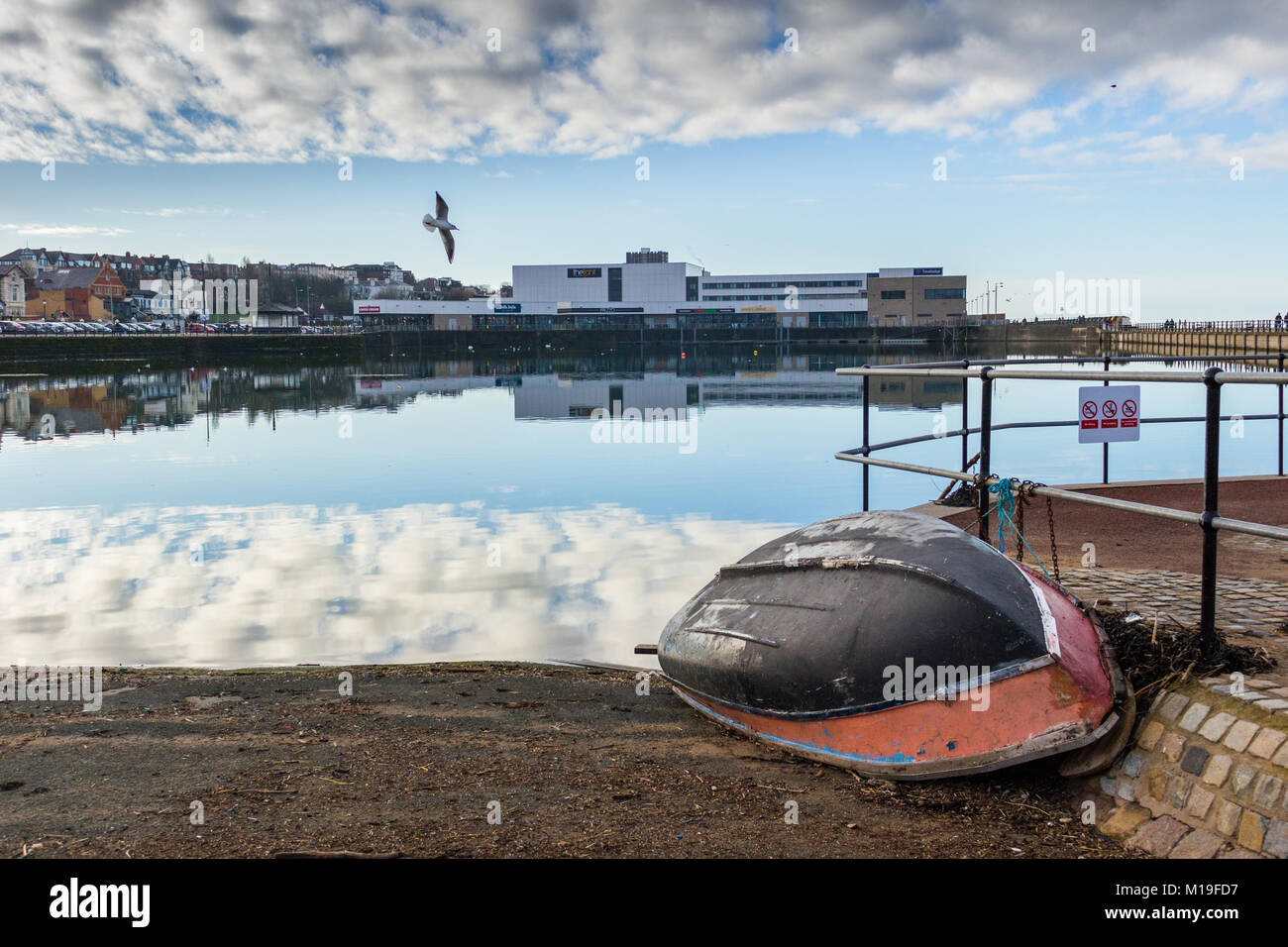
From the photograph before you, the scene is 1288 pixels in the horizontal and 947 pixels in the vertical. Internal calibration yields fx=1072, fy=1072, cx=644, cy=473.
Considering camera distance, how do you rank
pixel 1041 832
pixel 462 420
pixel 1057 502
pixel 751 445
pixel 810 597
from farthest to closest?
1. pixel 462 420
2. pixel 751 445
3. pixel 1057 502
4. pixel 810 597
5. pixel 1041 832

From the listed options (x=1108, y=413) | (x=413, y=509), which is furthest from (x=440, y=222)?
(x=1108, y=413)

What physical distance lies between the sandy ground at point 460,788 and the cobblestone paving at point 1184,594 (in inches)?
79.2

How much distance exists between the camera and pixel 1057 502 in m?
11.6

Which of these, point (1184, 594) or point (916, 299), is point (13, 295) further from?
point (1184, 594)

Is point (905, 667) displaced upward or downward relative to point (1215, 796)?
upward

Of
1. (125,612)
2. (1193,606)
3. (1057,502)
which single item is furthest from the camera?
(1057,502)

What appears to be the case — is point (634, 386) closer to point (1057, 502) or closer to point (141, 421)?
point (141, 421)

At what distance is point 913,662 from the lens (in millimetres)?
4996

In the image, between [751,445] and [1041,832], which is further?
[751,445]

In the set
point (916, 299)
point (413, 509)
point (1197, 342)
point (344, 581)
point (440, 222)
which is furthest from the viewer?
point (916, 299)

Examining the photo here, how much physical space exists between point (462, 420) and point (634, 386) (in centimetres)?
2189

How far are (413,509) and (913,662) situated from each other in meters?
13.4

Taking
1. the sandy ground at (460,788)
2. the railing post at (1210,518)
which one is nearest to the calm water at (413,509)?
the sandy ground at (460,788)
